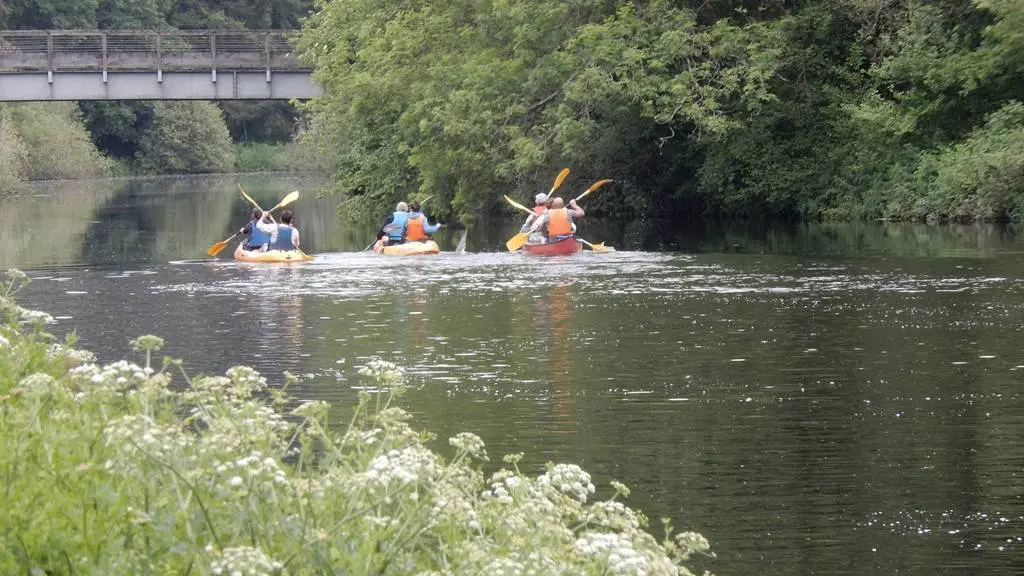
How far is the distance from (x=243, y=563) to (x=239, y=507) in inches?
36.4

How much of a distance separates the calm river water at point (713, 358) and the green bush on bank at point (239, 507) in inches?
126

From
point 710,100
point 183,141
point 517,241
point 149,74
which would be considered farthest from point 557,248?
point 183,141

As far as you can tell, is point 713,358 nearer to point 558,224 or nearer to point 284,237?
point 558,224

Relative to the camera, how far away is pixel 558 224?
2808 centimetres

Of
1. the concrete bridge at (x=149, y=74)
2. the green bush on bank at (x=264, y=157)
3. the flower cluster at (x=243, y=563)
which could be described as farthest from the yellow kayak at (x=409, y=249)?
the green bush on bank at (x=264, y=157)

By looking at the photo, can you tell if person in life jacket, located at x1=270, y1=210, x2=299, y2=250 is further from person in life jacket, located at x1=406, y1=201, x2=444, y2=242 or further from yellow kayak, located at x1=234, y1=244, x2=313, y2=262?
person in life jacket, located at x1=406, y1=201, x2=444, y2=242

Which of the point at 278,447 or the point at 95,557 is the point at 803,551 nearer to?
the point at 278,447

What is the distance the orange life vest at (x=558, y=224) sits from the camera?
28031 millimetres

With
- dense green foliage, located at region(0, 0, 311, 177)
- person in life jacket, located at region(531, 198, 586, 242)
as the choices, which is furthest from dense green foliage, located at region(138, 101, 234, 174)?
person in life jacket, located at region(531, 198, 586, 242)

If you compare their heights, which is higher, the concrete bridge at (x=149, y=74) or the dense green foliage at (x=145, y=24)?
the dense green foliage at (x=145, y=24)

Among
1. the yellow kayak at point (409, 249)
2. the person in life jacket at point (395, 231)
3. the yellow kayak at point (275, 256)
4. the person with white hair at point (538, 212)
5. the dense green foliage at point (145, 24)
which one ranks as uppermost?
the dense green foliage at point (145, 24)

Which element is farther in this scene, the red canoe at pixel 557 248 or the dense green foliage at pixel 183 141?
the dense green foliage at pixel 183 141

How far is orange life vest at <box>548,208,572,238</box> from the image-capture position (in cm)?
2803

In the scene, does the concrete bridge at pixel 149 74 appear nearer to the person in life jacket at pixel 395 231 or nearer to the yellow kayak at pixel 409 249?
the person in life jacket at pixel 395 231
